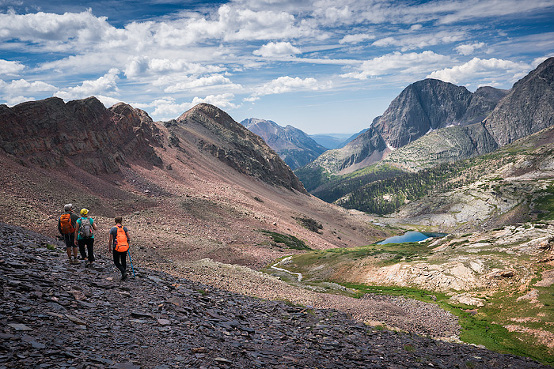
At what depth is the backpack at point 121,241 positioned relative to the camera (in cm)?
2134

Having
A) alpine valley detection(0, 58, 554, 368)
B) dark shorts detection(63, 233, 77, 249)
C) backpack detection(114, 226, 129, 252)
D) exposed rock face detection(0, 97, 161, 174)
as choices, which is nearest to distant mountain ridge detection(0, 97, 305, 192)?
exposed rock face detection(0, 97, 161, 174)

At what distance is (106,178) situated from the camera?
265ft

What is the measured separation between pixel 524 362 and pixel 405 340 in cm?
888

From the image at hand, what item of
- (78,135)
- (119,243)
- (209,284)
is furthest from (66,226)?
(78,135)

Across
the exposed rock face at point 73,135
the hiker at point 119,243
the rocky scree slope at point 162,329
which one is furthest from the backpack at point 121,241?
the exposed rock face at point 73,135

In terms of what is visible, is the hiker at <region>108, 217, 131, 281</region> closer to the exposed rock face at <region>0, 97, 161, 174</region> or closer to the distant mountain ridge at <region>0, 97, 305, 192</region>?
the distant mountain ridge at <region>0, 97, 305, 192</region>

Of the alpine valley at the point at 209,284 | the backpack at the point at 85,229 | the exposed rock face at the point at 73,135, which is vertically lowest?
the alpine valley at the point at 209,284

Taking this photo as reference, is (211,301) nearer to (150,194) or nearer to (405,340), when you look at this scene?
(405,340)

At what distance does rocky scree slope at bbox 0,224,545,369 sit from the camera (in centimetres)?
1230

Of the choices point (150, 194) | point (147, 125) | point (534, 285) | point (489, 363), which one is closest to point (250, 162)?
point (147, 125)

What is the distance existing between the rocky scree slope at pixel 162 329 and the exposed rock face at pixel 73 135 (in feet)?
169

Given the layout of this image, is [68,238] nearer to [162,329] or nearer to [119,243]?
[119,243]

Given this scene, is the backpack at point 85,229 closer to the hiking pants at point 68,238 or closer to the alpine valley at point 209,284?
the hiking pants at point 68,238

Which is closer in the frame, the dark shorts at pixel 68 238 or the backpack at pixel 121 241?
the backpack at pixel 121 241
